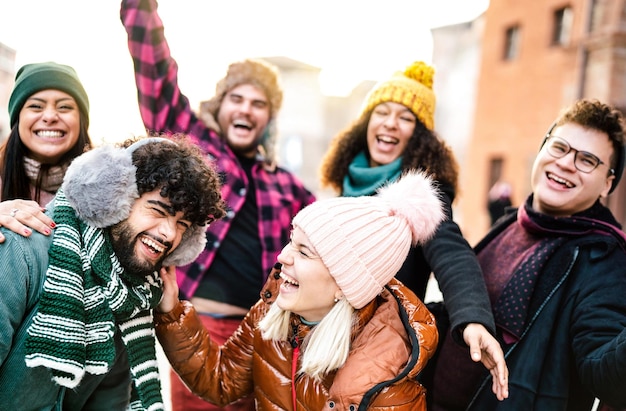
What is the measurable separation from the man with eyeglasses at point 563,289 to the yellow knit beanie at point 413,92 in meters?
0.64

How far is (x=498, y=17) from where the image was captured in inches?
586

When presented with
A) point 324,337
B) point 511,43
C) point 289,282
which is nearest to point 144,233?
point 289,282

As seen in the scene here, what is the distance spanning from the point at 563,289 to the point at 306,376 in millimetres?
1068

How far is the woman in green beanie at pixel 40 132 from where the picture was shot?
2057mm

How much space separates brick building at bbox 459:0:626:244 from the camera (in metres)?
11.2

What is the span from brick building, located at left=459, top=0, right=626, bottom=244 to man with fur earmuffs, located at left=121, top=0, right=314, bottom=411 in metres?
9.98

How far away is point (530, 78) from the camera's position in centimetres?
1352

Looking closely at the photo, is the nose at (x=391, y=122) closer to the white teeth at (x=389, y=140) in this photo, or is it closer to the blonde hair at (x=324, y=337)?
the white teeth at (x=389, y=140)

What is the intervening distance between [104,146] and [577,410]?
2064 mm

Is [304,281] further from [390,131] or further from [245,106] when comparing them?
[245,106]

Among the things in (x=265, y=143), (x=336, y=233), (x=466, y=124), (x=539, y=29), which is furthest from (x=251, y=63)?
(x=466, y=124)

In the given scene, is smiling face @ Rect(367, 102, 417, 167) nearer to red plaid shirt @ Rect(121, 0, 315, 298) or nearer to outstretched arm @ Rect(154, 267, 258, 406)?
red plaid shirt @ Rect(121, 0, 315, 298)

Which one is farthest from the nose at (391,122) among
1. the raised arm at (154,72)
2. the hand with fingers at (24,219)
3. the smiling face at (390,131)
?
the hand with fingers at (24,219)

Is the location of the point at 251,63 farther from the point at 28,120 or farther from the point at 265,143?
the point at 28,120
